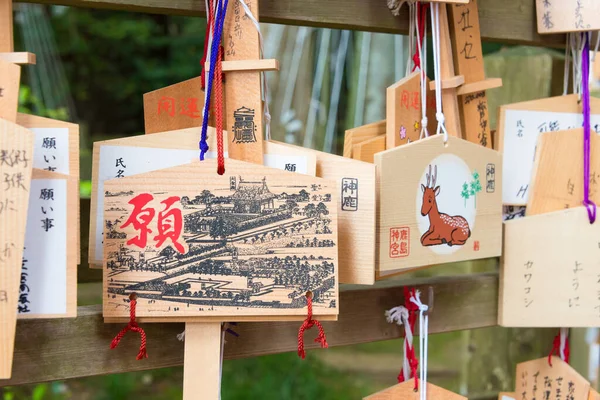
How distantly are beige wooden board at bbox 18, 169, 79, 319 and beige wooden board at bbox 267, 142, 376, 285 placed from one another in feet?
1.05

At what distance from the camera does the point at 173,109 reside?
3.38ft

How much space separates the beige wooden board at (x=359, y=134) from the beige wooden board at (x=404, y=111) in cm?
6

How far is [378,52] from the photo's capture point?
251cm

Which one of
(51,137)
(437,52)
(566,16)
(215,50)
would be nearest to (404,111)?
(437,52)

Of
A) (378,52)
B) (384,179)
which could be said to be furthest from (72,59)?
(384,179)

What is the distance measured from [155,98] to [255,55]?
0.20m

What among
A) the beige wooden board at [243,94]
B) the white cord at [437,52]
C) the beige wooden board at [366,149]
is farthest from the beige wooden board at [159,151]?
the white cord at [437,52]

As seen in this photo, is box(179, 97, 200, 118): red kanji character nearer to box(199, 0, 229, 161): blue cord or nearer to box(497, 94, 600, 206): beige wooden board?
box(199, 0, 229, 161): blue cord

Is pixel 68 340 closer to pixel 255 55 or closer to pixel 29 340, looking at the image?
pixel 29 340

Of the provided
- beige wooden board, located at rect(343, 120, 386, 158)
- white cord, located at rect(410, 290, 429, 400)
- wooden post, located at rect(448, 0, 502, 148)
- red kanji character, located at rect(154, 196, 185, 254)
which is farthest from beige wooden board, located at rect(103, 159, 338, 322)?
wooden post, located at rect(448, 0, 502, 148)

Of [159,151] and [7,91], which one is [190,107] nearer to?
[159,151]

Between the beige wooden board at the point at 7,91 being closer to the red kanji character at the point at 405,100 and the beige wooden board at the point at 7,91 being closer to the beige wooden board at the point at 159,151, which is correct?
the beige wooden board at the point at 159,151

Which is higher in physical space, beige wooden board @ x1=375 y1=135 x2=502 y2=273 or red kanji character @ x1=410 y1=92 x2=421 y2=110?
red kanji character @ x1=410 y1=92 x2=421 y2=110

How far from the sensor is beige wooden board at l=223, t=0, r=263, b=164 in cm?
91
